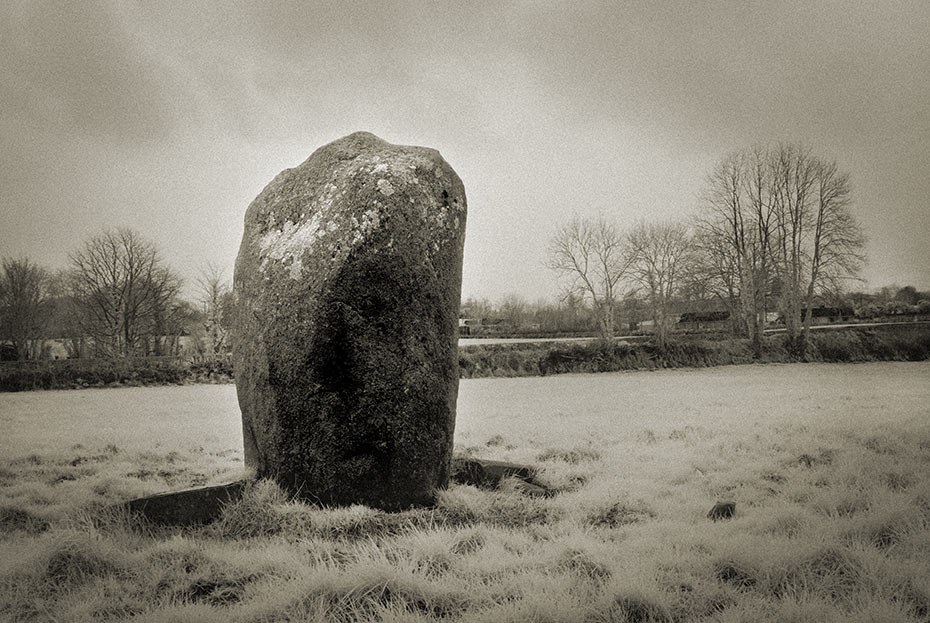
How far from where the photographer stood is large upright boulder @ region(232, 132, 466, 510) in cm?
497

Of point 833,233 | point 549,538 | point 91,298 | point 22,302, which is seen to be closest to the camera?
point 549,538

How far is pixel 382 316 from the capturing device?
5.02m

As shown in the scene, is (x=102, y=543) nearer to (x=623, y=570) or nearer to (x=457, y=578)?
(x=457, y=578)

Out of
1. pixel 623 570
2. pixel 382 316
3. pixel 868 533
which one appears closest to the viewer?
pixel 623 570

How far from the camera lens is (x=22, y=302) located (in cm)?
582

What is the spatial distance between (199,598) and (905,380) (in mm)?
8627

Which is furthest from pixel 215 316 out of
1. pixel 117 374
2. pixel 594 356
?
pixel 594 356

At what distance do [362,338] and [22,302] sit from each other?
13.1 feet

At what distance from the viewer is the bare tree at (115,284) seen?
841 cm

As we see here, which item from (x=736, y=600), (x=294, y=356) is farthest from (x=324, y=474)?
(x=736, y=600)

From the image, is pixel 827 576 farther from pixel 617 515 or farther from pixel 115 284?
pixel 115 284

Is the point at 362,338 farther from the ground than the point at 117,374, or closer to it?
farther from the ground

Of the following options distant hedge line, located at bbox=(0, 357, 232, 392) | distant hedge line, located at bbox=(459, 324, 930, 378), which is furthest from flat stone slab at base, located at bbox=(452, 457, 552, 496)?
distant hedge line, located at bbox=(459, 324, 930, 378)

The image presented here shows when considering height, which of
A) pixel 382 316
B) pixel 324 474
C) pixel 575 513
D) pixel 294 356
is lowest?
pixel 575 513
